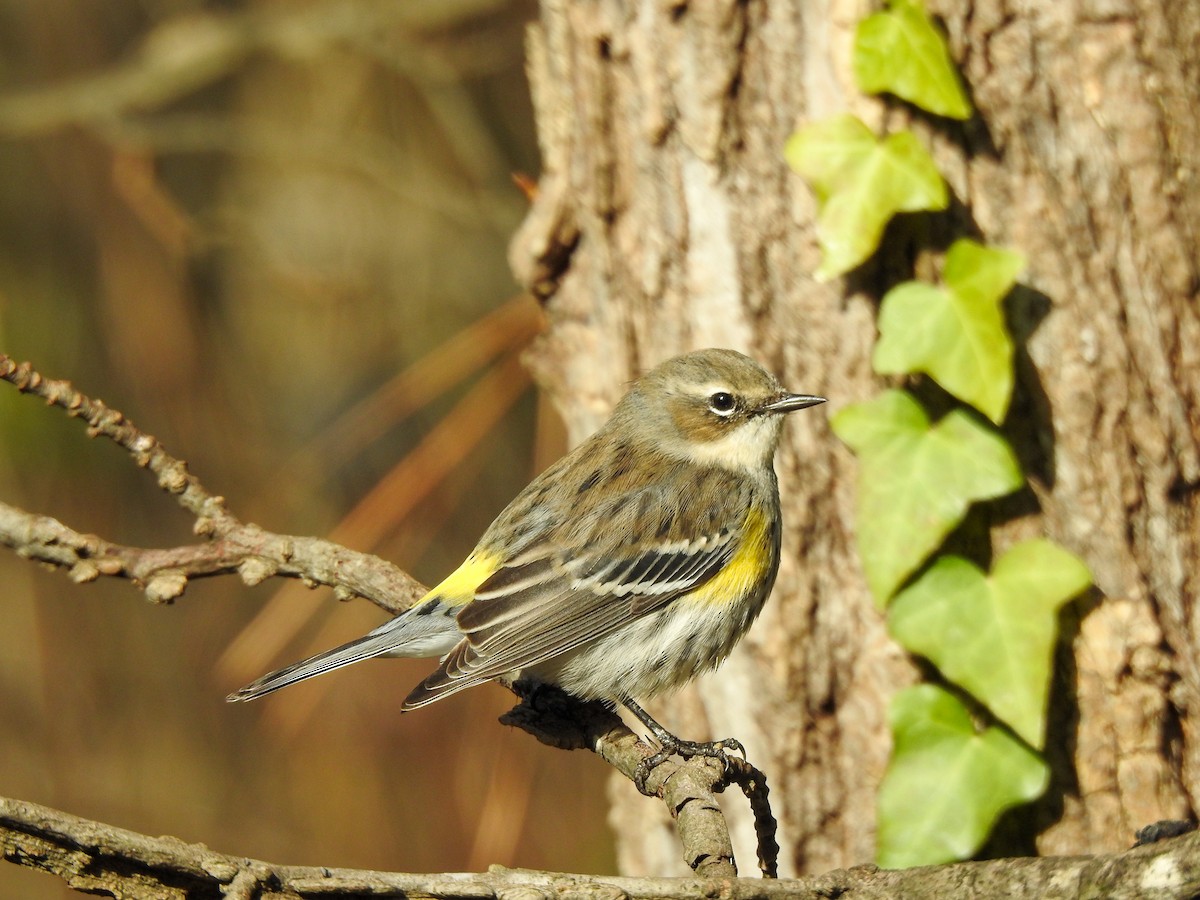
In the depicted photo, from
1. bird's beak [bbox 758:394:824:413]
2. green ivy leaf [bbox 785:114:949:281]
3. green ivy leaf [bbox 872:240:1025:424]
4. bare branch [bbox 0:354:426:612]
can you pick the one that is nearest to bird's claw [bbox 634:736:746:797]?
bare branch [bbox 0:354:426:612]

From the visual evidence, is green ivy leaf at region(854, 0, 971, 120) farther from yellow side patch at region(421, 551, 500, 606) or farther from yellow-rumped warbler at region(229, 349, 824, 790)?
yellow side patch at region(421, 551, 500, 606)

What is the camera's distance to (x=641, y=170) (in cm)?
409

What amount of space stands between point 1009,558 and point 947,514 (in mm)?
280

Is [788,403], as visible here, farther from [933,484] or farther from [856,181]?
[856,181]

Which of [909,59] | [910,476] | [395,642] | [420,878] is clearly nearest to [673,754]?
[395,642]

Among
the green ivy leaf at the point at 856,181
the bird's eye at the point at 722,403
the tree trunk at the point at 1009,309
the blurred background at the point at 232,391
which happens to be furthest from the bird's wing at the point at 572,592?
the blurred background at the point at 232,391

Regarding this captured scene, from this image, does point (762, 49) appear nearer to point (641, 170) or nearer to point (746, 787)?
point (641, 170)

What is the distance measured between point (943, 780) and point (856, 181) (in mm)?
1748

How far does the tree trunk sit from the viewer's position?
3.70m

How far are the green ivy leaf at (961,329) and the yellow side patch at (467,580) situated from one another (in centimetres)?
125

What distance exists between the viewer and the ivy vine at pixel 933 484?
11.5 feet

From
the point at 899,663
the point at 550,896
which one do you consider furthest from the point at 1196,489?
the point at 550,896

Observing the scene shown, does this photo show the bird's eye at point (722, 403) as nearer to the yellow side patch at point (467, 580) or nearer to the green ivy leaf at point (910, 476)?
the green ivy leaf at point (910, 476)

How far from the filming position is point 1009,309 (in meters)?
3.74
